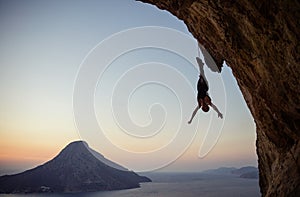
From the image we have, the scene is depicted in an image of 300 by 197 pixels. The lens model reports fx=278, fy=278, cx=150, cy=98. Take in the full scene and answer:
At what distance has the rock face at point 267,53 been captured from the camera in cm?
662

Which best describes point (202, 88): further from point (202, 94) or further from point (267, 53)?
point (267, 53)

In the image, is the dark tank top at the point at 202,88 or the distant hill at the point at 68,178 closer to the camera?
the dark tank top at the point at 202,88

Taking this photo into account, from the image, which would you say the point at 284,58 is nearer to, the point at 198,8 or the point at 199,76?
the point at 198,8

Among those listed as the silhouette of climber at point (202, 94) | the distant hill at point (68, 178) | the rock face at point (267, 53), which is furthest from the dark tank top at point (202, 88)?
the distant hill at point (68, 178)

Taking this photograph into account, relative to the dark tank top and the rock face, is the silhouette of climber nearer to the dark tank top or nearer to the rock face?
the dark tank top

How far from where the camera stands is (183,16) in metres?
9.67

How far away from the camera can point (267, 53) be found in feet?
23.8

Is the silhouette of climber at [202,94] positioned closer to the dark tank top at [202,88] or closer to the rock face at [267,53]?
the dark tank top at [202,88]

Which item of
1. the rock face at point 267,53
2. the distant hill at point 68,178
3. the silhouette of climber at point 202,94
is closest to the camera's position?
the rock face at point 267,53

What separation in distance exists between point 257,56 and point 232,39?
87 centimetres

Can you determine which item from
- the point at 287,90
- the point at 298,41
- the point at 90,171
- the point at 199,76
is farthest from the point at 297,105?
the point at 90,171

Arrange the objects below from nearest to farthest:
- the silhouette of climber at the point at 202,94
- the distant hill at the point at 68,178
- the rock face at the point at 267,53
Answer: the rock face at the point at 267,53, the silhouette of climber at the point at 202,94, the distant hill at the point at 68,178

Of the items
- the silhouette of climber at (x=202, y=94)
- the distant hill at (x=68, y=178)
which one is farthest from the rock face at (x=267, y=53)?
the distant hill at (x=68, y=178)

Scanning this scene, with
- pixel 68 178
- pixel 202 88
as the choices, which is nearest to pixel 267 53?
pixel 202 88
